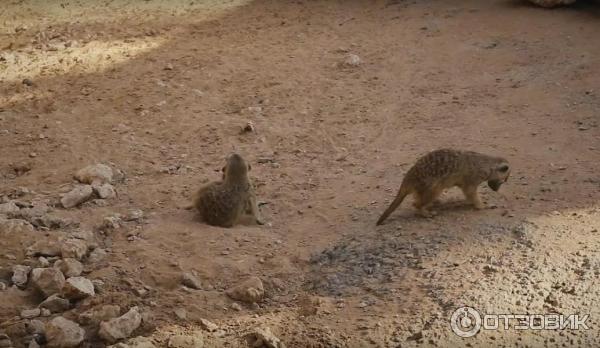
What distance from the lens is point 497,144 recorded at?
6516 millimetres

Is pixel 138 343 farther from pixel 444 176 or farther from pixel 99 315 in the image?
pixel 444 176

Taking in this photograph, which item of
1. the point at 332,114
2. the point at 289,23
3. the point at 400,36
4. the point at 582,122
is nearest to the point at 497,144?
the point at 582,122

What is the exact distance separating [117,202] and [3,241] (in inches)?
39.2

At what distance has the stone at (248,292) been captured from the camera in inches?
176

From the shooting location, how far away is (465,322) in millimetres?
4074

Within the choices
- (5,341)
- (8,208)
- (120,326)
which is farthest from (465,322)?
(8,208)

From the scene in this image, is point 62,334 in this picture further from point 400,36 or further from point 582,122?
point 400,36

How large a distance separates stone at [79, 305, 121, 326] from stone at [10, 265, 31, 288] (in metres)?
0.54

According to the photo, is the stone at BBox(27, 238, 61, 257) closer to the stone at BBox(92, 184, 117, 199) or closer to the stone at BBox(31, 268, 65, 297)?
the stone at BBox(31, 268, 65, 297)

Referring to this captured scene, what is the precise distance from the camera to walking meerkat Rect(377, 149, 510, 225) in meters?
5.31

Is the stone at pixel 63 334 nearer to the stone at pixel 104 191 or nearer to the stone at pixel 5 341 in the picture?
the stone at pixel 5 341

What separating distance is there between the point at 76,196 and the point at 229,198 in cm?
110

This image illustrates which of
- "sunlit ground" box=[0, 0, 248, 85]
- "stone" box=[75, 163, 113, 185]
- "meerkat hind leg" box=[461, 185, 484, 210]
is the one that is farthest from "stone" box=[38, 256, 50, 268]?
"sunlit ground" box=[0, 0, 248, 85]

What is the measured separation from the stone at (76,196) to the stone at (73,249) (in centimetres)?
76
